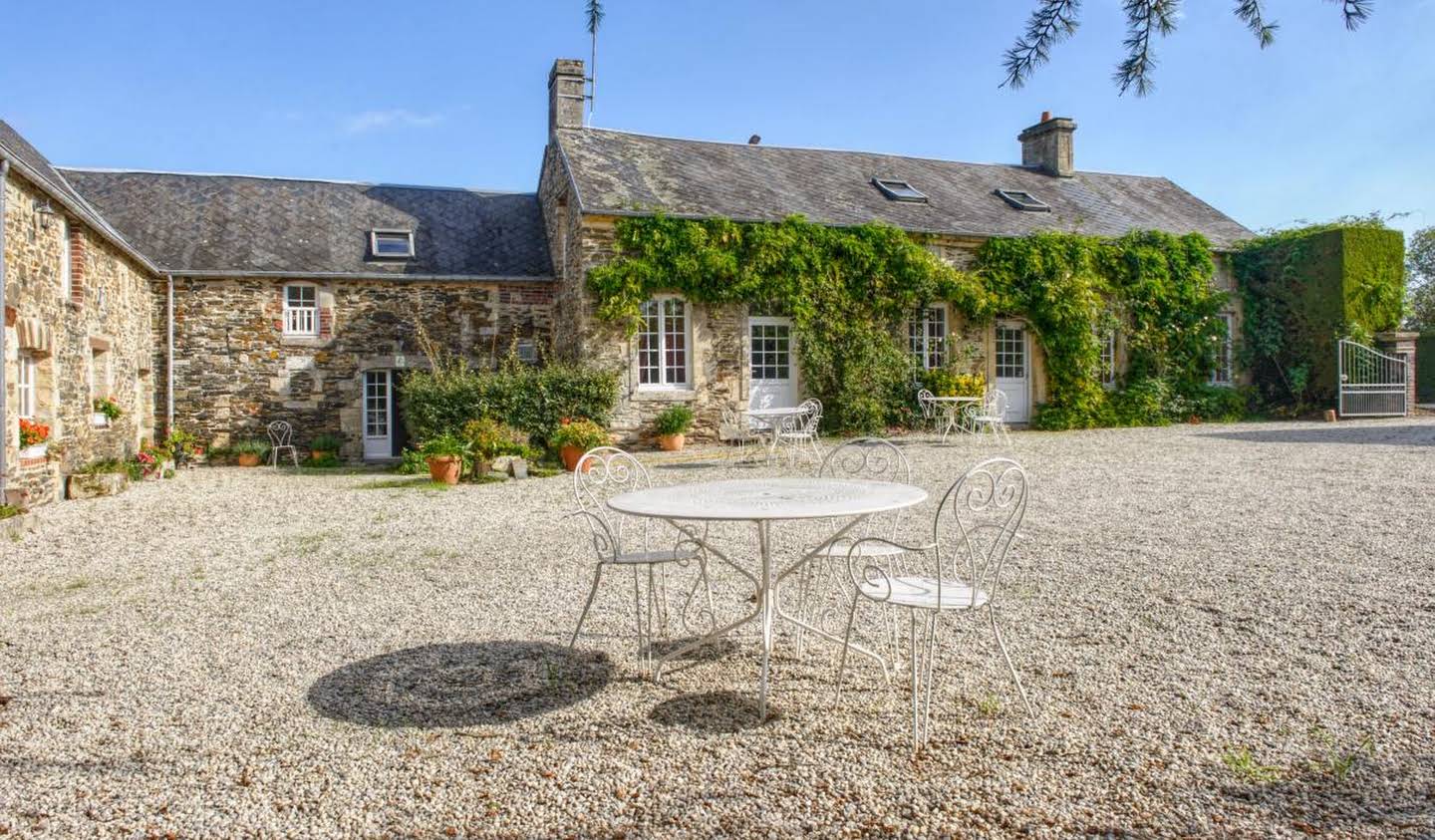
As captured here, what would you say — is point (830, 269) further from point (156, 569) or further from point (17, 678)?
point (17, 678)

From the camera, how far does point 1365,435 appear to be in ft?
43.5

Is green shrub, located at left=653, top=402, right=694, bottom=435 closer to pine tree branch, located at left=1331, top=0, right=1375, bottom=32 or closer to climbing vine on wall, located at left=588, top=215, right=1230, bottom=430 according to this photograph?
climbing vine on wall, located at left=588, top=215, right=1230, bottom=430

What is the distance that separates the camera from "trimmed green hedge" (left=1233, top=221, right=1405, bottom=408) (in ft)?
56.0

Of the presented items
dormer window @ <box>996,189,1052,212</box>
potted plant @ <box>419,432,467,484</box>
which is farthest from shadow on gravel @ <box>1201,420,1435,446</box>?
potted plant @ <box>419,432,467,484</box>

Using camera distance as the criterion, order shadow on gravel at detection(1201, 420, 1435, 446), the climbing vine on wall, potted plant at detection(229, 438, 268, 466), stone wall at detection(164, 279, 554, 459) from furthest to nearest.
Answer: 1. stone wall at detection(164, 279, 554, 459)
2. potted plant at detection(229, 438, 268, 466)
3. the climbing vine on wall
4. shadow on gravel at detection(1201, 420, 1435, 446)

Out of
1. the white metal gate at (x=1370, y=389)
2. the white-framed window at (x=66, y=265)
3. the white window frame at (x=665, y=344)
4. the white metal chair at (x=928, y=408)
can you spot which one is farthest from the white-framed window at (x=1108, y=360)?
the white-framed window at (x=66, y=265)

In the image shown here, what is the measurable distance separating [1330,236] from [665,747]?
61.9 ft

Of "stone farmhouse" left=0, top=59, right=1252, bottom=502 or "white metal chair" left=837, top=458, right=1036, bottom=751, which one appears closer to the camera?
"white metal chair" left=837, top=458, right=1036, bottom=751

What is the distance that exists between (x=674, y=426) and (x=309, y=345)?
6361 mm

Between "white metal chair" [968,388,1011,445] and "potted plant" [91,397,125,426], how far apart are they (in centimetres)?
1146

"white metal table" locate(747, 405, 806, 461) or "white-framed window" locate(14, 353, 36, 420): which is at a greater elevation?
"white-framed window" locate(14, 353, 36, 420)

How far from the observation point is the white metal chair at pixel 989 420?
43.7ft

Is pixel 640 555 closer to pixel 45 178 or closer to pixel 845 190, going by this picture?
pixel 45 178

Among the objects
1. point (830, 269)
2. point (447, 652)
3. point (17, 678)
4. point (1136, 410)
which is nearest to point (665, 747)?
point (447, 652)
